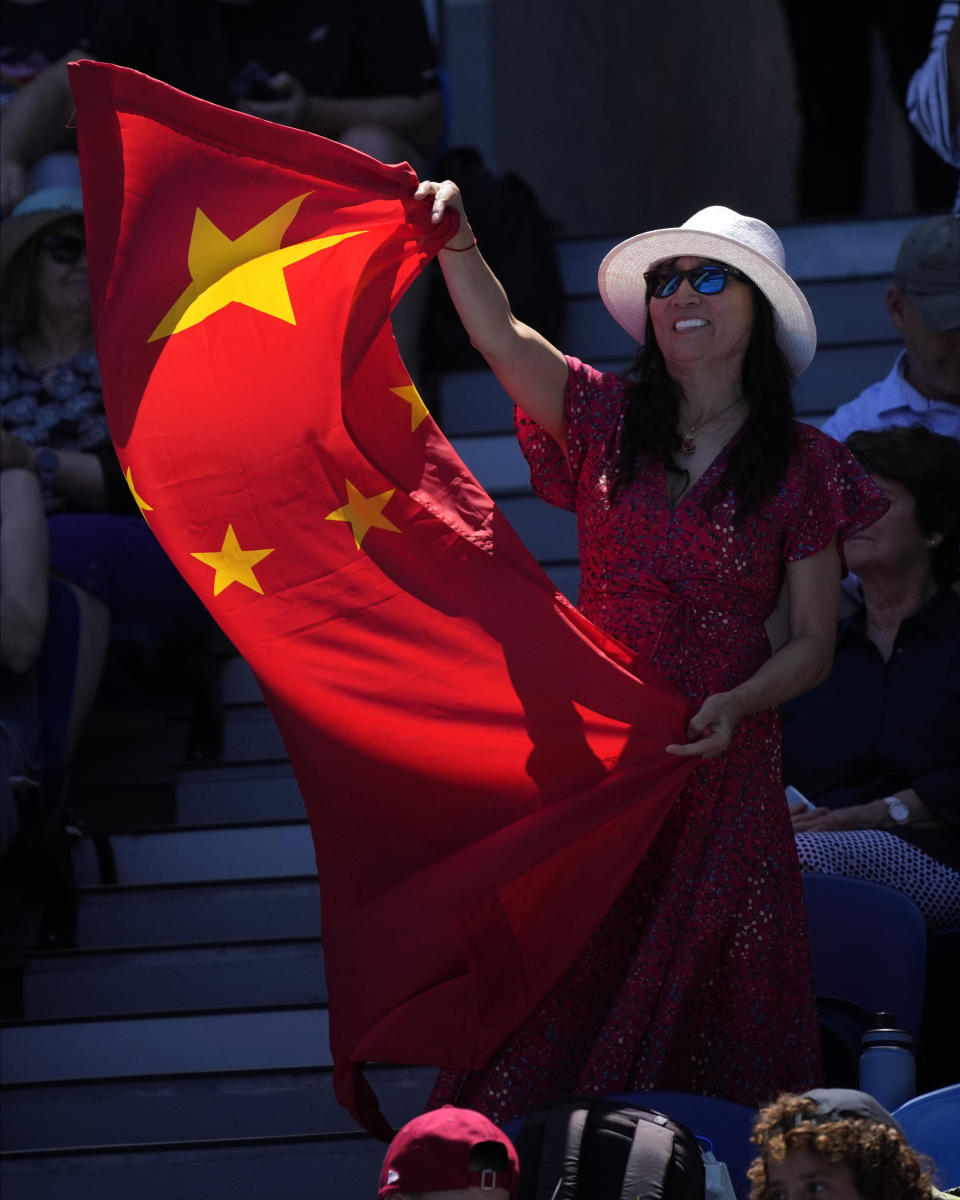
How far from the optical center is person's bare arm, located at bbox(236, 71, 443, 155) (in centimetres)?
591

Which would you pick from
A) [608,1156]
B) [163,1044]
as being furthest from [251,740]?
[608,1156]

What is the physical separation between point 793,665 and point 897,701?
3.61 feet

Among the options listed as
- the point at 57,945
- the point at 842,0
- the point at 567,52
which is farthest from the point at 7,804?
the point at 567,52

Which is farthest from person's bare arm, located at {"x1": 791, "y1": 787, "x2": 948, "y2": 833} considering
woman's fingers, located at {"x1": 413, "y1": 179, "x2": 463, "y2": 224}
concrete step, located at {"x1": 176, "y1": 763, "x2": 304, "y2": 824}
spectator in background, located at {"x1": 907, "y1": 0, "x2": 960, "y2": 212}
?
spectator in background, located at {"x1": 907, "y1": 0, "x2": 960, "y2": 212}

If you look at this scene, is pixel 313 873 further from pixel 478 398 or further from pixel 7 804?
pixel 478 398

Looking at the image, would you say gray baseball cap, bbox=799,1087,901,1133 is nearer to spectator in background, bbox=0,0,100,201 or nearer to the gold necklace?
the gold necklace

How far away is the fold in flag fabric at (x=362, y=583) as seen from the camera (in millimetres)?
3359

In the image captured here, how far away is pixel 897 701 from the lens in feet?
14.5

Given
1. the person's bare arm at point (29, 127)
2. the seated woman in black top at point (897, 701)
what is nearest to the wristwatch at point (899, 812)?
the seated woman in black top at point (897, 701)

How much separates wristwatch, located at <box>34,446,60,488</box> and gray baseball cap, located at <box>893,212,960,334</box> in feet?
7.10

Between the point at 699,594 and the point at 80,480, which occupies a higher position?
the point at 699,594

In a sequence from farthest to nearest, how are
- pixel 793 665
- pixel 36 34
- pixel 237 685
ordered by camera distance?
pixel 36 34 → pixel 237 685 → pixel 793 665

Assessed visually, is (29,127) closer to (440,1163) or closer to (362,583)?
(362,583)

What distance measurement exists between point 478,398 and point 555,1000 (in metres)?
3.02
